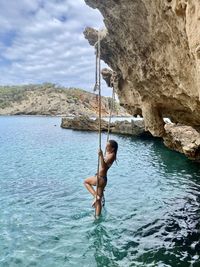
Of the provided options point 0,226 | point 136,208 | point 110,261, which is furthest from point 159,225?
point 0,226

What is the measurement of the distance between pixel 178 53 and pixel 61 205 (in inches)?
378

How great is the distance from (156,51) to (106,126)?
2076 inches

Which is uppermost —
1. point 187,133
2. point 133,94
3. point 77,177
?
point 133,94

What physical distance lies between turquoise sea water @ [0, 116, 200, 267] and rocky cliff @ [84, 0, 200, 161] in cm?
403

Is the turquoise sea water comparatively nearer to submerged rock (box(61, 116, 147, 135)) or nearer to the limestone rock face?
the limestone rock face

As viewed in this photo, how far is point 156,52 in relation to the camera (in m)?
11.5

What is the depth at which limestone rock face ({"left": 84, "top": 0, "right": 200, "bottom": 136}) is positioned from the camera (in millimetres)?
8182

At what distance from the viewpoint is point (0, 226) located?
43.5 ft

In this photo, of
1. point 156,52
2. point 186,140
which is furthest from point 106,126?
point 156,52

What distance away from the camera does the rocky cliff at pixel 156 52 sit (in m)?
8.21

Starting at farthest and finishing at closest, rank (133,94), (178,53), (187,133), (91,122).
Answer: (91,122) → (187,133) → (133,94) → (178,53)

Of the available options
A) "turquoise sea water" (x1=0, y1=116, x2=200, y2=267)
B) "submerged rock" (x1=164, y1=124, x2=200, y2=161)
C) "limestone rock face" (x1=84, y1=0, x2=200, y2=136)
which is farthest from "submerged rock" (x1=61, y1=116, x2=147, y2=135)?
"limestone rock face" (x1=84, y1=0, x2=200, y2=136)

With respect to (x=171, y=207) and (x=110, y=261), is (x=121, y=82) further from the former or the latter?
(x=110, y=261)

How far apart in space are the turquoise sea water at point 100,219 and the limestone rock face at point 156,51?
13.1 feet
